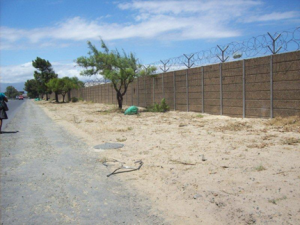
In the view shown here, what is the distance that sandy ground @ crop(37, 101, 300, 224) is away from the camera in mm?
3760

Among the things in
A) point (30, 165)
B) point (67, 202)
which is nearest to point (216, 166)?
point (67, 202)

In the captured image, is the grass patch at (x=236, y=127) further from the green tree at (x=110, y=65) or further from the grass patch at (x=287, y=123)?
the green tree at (x=110, y=65)

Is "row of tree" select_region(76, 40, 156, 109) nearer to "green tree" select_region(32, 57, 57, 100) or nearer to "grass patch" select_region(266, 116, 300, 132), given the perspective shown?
"grass patch" select_region(266, 116, 300, 132)

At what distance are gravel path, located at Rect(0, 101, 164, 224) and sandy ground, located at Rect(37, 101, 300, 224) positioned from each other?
14.6 inches

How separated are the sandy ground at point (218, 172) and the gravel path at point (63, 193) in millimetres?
370

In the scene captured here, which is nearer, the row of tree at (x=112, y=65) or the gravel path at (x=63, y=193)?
the gravel path at (x=63, y=193)

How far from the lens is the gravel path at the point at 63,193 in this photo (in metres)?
3.71

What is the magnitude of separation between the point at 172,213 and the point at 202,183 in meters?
1.27

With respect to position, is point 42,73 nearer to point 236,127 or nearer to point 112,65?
point 112,65

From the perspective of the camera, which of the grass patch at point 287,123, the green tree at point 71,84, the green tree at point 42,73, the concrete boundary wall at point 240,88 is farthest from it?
the green tree at point 42,73

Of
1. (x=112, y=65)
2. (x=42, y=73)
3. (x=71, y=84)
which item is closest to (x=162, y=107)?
(x=112, y=65)

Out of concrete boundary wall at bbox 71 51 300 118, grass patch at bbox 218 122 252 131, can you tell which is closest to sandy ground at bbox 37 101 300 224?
grass patch at bbox 218 122 252 131

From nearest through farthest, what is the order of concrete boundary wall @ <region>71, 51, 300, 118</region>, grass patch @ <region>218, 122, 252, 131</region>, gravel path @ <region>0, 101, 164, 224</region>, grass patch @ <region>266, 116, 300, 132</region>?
gravel path @ <region>0, 101, 164, 224</region>
grass patch @ <region>266, 116, 300, 132</region>
grass patch @ <region>218, 122, 252, 131</region>
concrete boundary wall @ <region>71, 51, 300, 118</region>

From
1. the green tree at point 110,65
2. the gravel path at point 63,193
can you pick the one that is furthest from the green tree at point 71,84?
the gravel path at point 63,193
